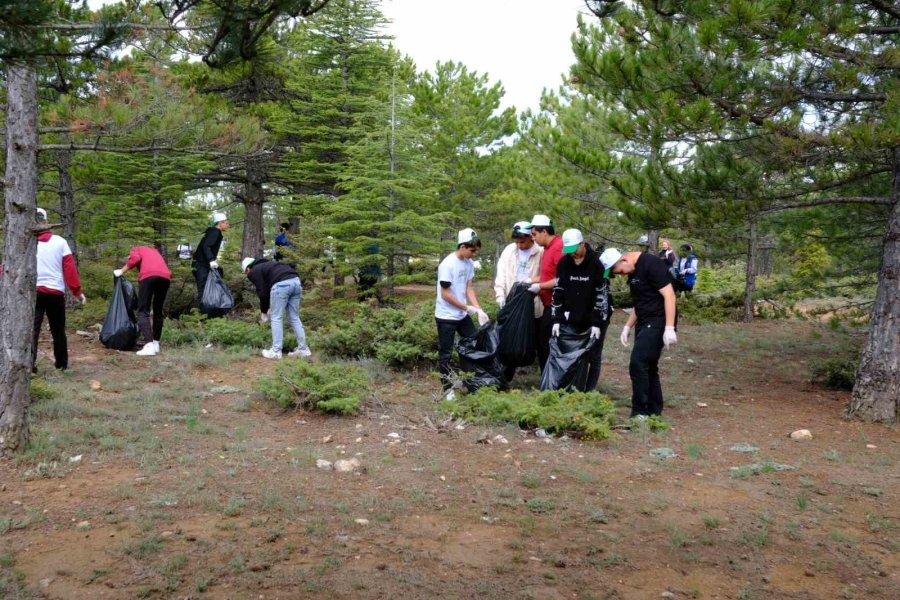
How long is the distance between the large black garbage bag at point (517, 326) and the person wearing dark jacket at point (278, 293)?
10.9 ft

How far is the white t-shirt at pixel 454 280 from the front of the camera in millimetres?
6969

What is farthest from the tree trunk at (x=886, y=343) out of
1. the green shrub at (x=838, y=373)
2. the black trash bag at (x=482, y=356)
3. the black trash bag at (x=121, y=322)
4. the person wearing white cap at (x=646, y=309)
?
the black trash bag at (x=121, y=322)

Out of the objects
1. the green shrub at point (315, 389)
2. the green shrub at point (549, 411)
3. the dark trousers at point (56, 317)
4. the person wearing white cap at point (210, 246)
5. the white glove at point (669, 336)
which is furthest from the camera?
the person wearing white cap at point (210, 246)

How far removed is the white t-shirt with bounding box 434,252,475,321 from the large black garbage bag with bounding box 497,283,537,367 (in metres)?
0.45

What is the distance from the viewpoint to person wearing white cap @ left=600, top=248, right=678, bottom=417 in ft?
20.8

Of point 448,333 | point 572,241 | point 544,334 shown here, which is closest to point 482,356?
point 448,333

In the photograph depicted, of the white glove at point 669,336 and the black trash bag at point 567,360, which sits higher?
the white glove at point 669,336

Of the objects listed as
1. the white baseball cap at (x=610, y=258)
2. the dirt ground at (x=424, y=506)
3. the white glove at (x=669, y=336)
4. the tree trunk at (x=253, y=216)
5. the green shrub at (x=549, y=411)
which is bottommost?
the dirt ground at (x=424, y=506)

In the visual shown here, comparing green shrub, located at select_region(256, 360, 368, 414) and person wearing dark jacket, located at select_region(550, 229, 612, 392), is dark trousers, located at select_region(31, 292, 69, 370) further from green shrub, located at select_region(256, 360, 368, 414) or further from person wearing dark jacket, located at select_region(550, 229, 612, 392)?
person wearing dark jacket, located at select_region(550, 229, 612, 392)

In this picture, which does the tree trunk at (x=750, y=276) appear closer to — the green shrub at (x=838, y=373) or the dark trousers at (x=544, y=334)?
the green shrub at (x=838, y=373)

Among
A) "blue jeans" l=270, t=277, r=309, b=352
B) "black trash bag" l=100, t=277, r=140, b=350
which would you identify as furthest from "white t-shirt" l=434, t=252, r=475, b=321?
A: "black trash bag" l=100, t=277, r=140, b=350

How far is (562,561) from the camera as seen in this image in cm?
369

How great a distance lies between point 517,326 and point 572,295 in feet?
2.15

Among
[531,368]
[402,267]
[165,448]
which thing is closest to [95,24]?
[165,448]
